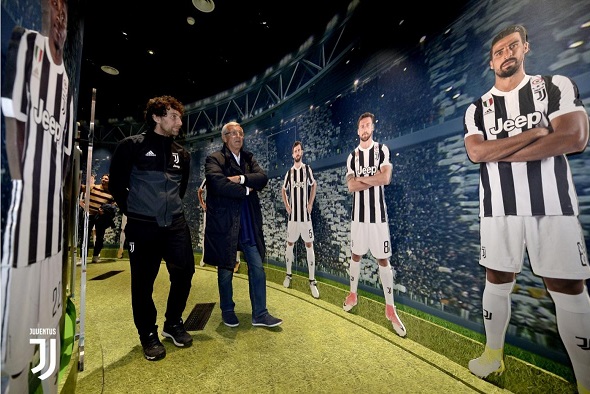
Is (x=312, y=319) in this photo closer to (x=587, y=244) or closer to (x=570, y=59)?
(x=587, y=244)

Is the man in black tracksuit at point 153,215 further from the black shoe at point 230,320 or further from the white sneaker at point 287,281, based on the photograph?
the white sneaker at point 287,281

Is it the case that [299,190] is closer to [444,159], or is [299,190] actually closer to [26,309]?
[444,159]

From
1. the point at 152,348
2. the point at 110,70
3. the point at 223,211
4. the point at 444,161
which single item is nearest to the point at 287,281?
the point at 223,211

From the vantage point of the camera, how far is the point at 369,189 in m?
2.59

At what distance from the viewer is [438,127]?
2039mm

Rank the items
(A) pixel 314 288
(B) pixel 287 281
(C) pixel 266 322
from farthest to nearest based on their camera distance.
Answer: (B) pixel 287 281 < (A) pixel 314 288 < (C) pixel 266 322

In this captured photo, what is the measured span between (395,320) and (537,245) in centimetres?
125

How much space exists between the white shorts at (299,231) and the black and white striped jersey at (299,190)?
0.06 metres

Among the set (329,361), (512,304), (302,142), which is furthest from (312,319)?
(302,142)

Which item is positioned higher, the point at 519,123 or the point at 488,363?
the point at 519,123

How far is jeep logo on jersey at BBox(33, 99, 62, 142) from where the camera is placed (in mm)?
803

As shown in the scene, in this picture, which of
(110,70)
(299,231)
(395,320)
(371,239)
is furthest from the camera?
(110,70)

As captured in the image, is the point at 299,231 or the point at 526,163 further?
the point at 299,231

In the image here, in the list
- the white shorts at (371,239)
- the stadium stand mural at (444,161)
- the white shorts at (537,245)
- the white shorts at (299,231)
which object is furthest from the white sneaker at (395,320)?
the white shorts at (299,231)
